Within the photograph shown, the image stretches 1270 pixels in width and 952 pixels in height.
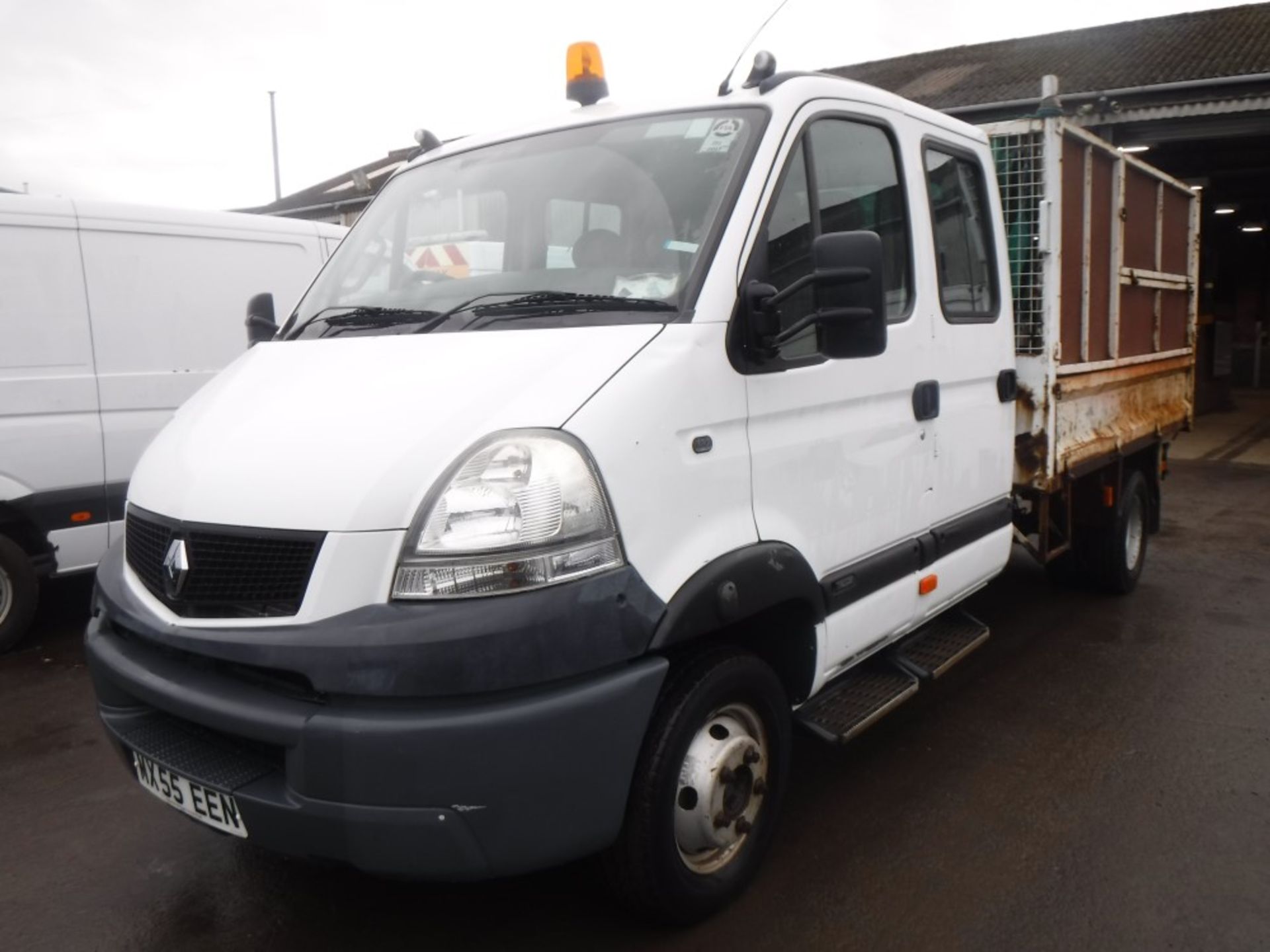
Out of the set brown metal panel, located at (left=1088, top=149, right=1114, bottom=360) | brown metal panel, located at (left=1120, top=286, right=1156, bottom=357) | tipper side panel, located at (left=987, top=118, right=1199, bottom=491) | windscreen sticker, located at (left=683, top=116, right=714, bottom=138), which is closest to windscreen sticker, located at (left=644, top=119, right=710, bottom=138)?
windscreen sticker, located at (left=683, top=116, right=714, bottom=138)

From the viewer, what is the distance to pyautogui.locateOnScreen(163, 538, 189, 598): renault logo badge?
2455 mm

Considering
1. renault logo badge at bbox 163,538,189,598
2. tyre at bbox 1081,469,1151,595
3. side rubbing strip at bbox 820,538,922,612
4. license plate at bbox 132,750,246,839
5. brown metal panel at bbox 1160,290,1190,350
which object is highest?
brown metal panel at bbox 1160,290,1190,350

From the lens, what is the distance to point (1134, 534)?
6180 mm

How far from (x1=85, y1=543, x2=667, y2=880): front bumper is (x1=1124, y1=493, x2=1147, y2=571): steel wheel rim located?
14.8 ft

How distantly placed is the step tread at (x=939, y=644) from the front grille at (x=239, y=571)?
2.26 m

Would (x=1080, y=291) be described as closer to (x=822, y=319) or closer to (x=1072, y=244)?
(x=1072, y=244)

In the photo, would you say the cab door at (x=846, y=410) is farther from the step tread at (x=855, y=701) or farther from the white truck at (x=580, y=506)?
the step tread at (x=855, y=701)

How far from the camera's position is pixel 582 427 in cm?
233

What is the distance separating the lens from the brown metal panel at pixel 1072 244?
4598mm

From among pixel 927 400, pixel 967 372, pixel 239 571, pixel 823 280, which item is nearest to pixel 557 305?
pixel 823 280

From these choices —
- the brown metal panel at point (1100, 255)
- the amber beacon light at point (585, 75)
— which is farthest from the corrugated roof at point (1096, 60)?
the amber beacon light at point (585, 75)

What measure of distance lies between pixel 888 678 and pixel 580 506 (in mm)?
1807

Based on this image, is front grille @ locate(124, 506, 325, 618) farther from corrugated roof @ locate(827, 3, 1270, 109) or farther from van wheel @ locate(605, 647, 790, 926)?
corrugated roof @ locate(827, 3, 1270, 109)

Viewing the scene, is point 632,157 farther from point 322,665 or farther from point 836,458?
point 322,665
